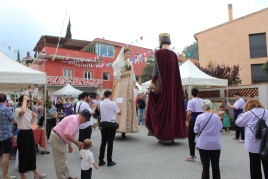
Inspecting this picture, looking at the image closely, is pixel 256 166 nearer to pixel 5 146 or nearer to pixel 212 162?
pixel 212 162

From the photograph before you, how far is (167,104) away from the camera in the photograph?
23.9ft

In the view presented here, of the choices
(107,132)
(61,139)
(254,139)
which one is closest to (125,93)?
(107,132)

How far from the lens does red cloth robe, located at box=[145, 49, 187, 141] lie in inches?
283

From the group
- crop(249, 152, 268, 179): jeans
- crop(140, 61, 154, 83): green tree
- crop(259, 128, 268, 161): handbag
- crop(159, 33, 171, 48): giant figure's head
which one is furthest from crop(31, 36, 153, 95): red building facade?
crop(259, 128, 268, 161): handbag

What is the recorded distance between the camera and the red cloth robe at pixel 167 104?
7.18 metres

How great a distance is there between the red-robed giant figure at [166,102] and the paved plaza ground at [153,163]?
44 cm

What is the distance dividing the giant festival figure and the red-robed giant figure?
28.5 inches

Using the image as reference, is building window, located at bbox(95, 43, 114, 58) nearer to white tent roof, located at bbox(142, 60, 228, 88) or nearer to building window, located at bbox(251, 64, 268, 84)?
building window, located at bbox(251, 64, 268, 84)

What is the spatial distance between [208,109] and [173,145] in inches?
134

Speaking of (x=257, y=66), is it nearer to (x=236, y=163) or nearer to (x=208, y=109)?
(x=236, y=163)

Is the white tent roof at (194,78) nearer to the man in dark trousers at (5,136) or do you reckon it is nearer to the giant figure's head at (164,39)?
the giant figure's head at (164,39)

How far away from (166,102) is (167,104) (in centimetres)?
7

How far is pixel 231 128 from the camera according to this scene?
11211 mm

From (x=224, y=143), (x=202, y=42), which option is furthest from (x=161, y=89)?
(x=202, y=42)
